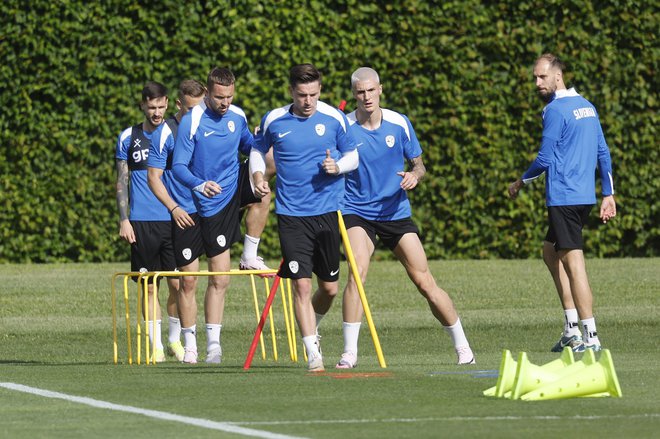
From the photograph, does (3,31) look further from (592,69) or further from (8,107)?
(592,69)

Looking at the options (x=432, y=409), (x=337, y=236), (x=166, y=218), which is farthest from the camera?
(x=166, y=218)

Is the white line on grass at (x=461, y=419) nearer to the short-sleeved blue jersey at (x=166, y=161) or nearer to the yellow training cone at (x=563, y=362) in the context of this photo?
the yellow training cone at (x=563, y=362)

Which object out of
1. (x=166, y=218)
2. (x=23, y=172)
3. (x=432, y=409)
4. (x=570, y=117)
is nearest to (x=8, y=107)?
(x=23, y=172)

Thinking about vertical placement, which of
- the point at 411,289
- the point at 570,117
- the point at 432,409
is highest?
the point at 570,117

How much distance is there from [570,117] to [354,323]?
2.66 m

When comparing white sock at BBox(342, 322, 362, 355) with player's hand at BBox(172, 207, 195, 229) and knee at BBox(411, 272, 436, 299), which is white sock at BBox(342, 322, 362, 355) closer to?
knee at BBox(411, 272, 436, 299)

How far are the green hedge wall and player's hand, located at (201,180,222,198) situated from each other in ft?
28.5

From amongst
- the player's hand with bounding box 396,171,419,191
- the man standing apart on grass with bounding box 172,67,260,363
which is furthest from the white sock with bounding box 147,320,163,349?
the player's hand with bounding box 396,171,419,191

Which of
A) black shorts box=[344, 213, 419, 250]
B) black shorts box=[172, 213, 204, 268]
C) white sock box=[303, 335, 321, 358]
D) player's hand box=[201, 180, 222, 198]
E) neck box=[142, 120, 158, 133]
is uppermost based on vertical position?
neck box=[142, 120, 158, 133]

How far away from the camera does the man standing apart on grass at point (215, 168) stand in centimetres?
1088

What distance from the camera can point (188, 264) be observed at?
11609 millimetres

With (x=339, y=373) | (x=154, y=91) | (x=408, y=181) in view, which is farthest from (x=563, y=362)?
(x=154, y=91)

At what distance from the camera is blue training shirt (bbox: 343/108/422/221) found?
34.8 ft

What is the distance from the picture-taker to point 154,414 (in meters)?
7.40
